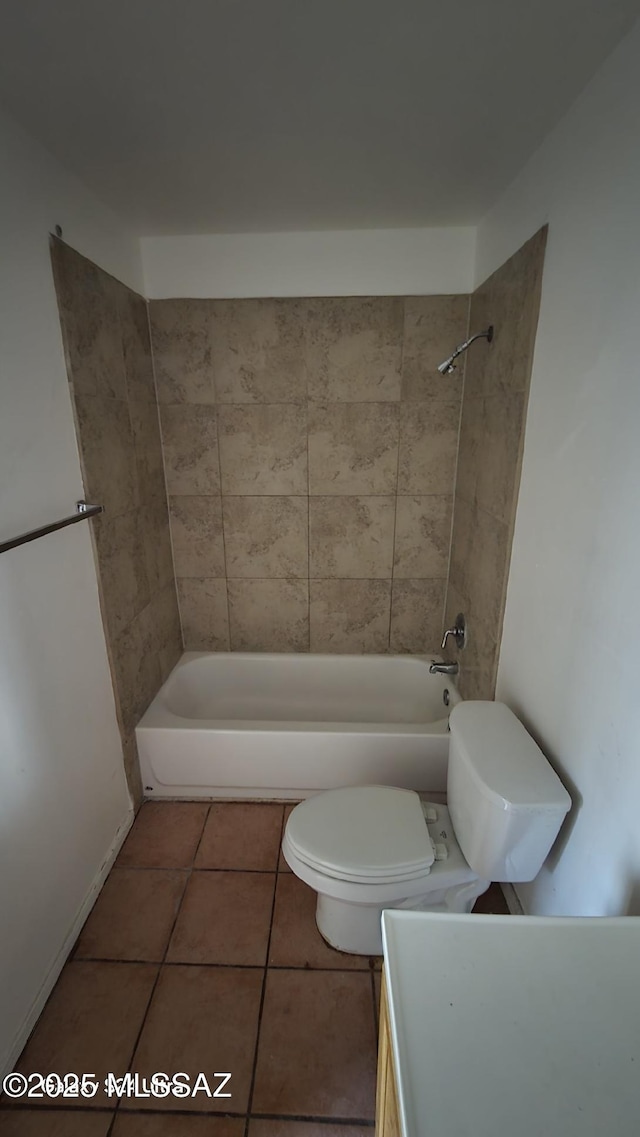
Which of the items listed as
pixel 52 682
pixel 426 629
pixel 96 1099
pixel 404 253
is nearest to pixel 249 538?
pixel 426 629

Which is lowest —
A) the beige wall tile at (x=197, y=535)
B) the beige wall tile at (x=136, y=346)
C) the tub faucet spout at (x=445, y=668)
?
the tub faucet spout at (x=445, y=668)

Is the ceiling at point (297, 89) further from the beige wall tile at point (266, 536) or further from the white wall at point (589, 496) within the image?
the beige wall tile at point (266, 536)

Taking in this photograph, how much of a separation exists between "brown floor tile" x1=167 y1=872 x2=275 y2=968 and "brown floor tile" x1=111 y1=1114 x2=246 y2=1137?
1.05ft

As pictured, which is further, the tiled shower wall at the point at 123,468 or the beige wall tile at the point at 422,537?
the beige wall tile at the point at 422,537

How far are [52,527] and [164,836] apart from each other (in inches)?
50.3

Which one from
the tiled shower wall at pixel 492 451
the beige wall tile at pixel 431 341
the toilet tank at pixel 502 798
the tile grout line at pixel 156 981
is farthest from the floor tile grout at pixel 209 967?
the beige wall tile at pixel 431 341

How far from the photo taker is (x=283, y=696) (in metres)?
2.46

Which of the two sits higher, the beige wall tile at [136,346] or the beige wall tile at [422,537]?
the beige wall tile at [136,346]

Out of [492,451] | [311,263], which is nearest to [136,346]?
[311,263]

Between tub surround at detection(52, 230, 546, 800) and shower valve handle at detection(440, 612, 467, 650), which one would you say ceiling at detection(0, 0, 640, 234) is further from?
shower valve handle at detection(440, 612, 467, 650)

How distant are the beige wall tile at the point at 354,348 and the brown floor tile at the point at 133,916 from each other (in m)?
1.96

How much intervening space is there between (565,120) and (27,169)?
134cm

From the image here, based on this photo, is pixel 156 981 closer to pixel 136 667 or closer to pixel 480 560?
pixel 136 667

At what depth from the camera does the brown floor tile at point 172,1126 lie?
41.3 inches
